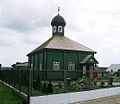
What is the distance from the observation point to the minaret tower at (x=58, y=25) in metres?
27.4

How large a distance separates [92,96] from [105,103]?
1572mm

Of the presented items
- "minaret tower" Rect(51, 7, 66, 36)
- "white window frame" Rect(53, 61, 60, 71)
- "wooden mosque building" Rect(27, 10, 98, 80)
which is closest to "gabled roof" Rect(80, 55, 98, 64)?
"wooden mosque building" Rect(27, 10, 98, 80)

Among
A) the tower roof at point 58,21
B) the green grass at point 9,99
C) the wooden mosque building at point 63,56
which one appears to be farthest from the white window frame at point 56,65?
the green grass at point 9,99

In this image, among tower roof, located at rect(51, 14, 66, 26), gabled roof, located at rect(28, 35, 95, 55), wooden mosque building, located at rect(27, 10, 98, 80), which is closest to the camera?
wooden mosque building, located at rect(27, 10, 98, 80)

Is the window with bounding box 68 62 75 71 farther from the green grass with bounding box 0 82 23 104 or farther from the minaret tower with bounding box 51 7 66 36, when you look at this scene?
the green grass with bounding box 0 82 23 104

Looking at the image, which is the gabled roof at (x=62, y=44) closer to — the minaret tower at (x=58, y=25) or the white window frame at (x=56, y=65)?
the minaret tower at (x=58, y=25)

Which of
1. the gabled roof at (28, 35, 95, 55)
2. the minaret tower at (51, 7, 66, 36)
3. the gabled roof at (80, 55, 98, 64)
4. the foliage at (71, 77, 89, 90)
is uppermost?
the minaret tower at (51, 7, 66, 36)

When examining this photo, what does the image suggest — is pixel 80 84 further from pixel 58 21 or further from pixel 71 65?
pixel 58 21

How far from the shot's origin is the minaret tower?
89.8 feet

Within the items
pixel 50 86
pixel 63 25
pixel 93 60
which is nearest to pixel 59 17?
pixel 63 25

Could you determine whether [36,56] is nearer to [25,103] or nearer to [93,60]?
[93,60]

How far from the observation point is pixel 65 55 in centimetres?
2350

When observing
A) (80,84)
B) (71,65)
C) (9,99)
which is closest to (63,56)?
(71,65)

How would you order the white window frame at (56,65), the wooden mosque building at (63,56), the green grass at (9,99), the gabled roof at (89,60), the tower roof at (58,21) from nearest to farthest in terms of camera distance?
the green grass at (9,99)
the wooden mosque building at (63,56)
the white window frame at (56,65)
the gabled roof at (89,60)
the tower roof at (58,21)
